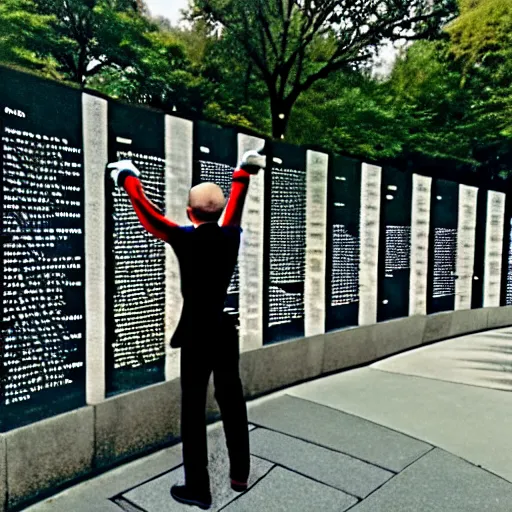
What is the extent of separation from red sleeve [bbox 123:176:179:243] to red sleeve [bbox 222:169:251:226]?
0.40m

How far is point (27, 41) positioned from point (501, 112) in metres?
10.0

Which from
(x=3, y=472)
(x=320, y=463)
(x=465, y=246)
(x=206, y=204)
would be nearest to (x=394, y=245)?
(x=465, y=246)

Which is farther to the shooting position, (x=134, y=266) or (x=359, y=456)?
(x=359, y=456)

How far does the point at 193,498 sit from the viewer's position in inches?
114

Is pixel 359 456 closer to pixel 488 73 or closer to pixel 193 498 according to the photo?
pixel 193 498

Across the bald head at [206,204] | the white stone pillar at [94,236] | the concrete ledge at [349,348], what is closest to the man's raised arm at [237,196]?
the bald head at [206,204]

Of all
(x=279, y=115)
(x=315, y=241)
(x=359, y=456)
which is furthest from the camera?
(x=279, y=115)

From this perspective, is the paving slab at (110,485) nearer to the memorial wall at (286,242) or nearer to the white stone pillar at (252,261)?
the white stone pillar at (252,261)

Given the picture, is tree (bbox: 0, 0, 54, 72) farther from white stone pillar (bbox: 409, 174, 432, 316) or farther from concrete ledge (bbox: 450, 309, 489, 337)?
concrete ledge (bbox: 450, 309, 489, 337)

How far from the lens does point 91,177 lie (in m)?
3.12

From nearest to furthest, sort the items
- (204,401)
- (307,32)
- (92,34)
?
(204,401) < (307,32) < (92,34)

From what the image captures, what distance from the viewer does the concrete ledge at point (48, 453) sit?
Result: 8.94ft

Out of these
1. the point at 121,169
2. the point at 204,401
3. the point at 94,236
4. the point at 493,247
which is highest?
the point at 121,169

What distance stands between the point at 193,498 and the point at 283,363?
2.00 m
